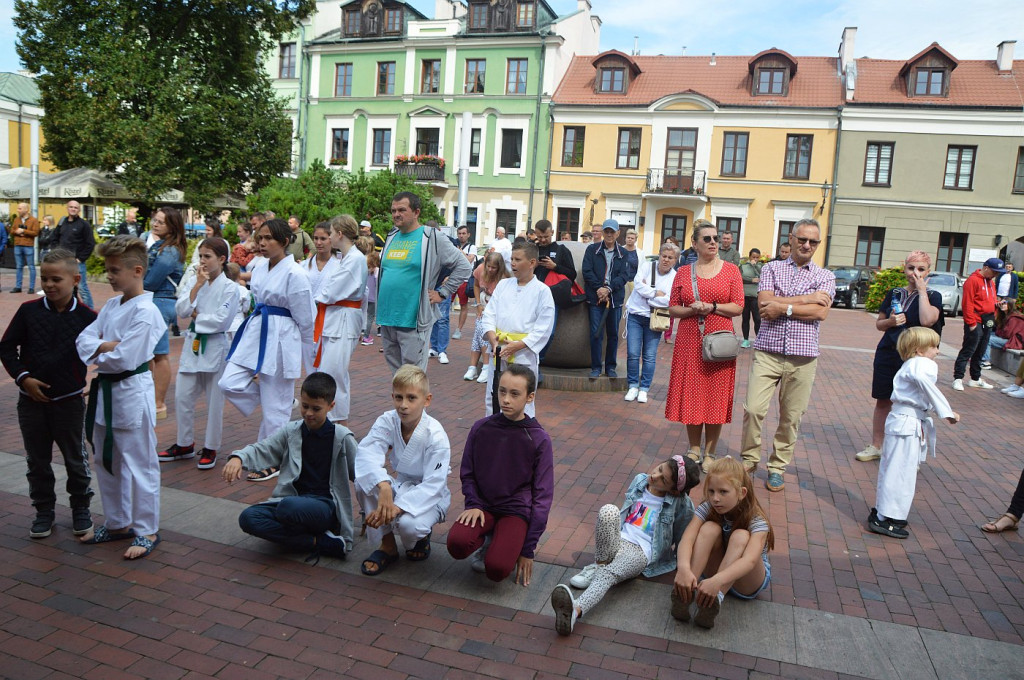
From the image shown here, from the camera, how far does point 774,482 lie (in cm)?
590

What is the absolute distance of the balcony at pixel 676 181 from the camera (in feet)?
114

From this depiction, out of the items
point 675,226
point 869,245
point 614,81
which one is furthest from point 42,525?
point 614,81

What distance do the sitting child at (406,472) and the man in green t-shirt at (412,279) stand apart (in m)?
2.13

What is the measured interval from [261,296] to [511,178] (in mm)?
32840

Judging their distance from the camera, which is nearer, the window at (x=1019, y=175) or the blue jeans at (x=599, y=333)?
the blue jeans at (x=599, y=333)

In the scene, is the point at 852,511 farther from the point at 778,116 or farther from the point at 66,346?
the point at 778,116

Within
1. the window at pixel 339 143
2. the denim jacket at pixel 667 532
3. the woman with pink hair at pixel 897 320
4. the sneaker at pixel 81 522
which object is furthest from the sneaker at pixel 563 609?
the window at pixel 339 143

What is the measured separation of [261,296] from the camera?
18.5ft

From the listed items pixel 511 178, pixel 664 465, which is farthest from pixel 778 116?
pixel 664 465

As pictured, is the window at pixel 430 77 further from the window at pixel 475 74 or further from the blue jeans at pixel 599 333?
the blue jeans at pixel 599 333

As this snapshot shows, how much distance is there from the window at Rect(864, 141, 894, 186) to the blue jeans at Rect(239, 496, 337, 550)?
34.1 meters

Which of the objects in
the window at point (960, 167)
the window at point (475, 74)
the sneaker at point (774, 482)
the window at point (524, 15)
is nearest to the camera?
the sneaker at point (774, 482)

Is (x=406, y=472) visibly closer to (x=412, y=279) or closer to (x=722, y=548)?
(x=722, y=548)

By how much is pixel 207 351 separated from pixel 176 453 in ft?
2.66
